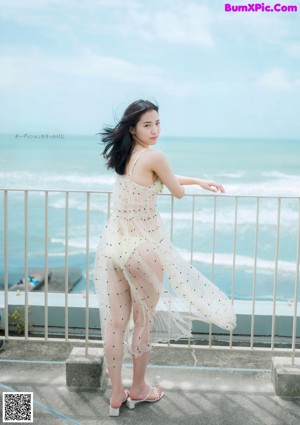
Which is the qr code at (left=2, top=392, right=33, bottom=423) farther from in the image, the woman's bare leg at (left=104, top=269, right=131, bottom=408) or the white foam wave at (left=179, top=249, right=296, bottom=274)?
the white foam wave at (left=179, top=249, right=296, bottom=274)

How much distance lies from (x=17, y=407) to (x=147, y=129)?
4.28ft

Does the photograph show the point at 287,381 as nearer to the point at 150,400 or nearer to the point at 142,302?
the point at 150,400

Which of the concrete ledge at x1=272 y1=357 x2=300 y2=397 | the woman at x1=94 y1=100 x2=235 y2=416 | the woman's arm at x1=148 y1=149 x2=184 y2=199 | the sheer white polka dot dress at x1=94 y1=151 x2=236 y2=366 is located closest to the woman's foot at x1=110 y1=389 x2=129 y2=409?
the woman at x1=94 y1=100 x2=235 y2=416

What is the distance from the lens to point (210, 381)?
9.09 feet

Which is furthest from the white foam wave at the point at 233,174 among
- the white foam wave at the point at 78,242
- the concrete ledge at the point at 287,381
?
the concrete ledge at the point at 287,381

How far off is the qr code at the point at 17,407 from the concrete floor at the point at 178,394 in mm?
34

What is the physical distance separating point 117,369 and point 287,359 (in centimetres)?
84

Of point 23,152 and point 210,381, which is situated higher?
point 23,152

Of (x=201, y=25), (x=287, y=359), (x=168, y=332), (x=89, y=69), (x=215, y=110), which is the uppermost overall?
(x=201, y=25)

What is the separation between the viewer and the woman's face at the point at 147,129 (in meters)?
2.29

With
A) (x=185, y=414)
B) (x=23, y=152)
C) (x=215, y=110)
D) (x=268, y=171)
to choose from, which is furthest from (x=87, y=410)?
(x=215, y=110)

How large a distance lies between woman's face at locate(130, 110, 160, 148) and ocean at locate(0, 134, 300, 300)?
10.2m

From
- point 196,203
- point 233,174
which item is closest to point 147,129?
point 196,203

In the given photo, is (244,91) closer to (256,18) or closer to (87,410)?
(256,18)
